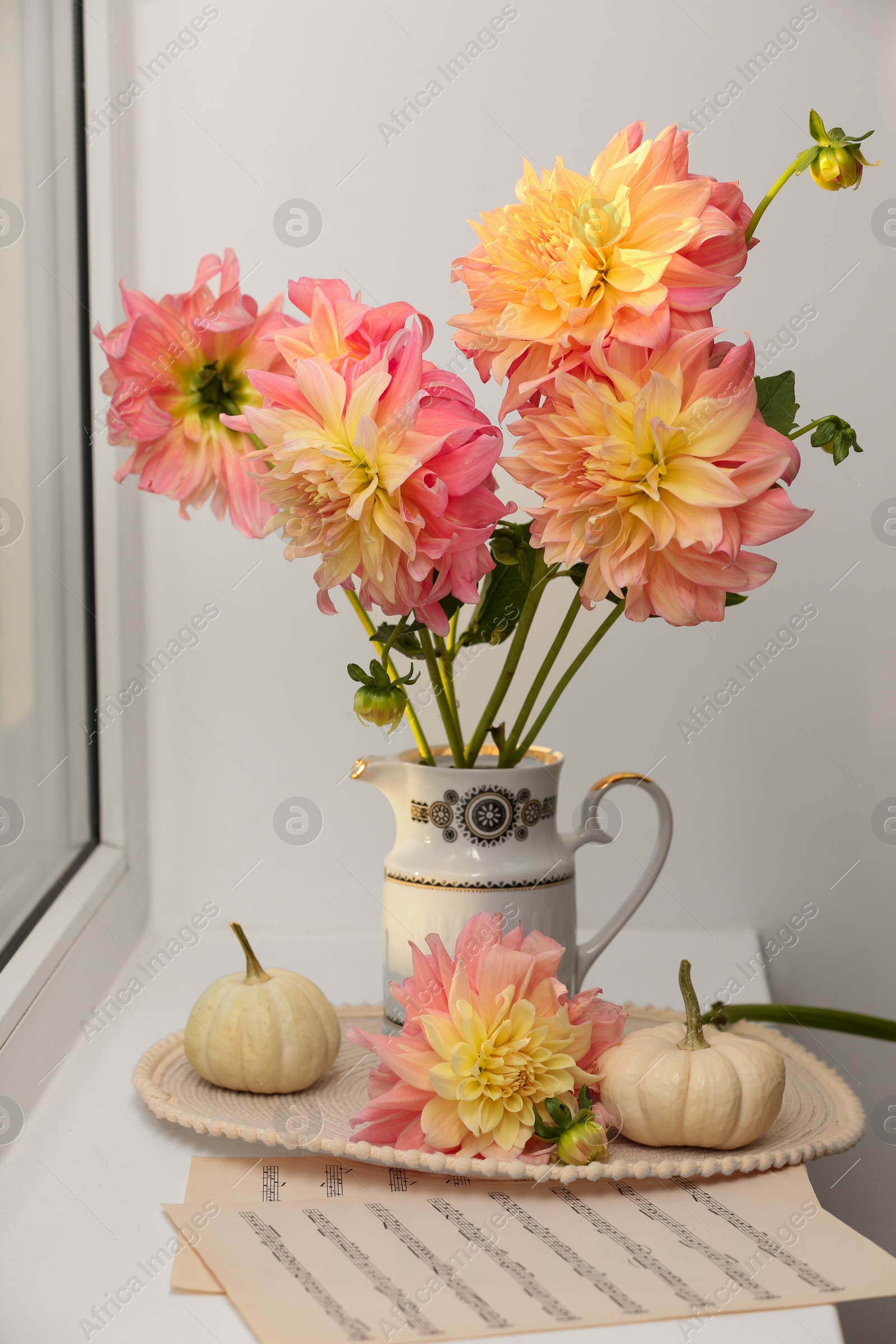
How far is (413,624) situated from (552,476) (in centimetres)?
14

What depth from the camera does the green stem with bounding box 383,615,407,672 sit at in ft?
2.10

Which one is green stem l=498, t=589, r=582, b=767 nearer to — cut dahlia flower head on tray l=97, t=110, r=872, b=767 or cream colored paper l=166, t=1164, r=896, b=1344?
cut dahlia flower head on tray l=97, t=110, r=872, b=767

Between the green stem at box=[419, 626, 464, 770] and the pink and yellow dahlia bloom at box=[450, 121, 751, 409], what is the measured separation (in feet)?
0.53

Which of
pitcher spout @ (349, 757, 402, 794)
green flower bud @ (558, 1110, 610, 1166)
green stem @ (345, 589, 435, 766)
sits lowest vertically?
green flower bud @ (558, 1110, 610, 1166)

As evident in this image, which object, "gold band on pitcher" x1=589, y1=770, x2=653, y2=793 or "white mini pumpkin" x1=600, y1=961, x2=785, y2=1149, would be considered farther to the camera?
"gold band on pitcher" x1=589, y1=770, x2=653, y2=793

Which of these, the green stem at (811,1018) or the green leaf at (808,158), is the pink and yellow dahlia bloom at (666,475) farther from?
the green stem at (811,1018)

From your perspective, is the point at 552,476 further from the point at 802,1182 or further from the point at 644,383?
the point at 802,1182

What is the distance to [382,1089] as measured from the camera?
619 millimetres

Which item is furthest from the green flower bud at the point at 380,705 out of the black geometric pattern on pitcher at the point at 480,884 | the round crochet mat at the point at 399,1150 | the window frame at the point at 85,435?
the window frame at the point at 85,435

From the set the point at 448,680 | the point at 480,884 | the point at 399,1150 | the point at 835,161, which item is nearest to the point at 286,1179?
the point at 399,1150

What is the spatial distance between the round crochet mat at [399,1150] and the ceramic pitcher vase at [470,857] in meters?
0.07

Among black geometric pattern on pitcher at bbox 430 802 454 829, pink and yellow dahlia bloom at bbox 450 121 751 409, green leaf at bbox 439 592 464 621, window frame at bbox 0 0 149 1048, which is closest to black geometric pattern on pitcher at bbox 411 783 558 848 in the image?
black geometric pattern on pitcher at bbox 430 802 454 829

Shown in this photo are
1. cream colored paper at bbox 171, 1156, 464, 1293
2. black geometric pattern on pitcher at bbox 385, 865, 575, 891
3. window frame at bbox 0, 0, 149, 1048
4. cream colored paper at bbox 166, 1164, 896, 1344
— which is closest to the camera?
cream colored paper at bbox 166, 1164, 896, 1344

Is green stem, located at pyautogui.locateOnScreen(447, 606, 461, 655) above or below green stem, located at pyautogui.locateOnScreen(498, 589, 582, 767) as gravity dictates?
above
